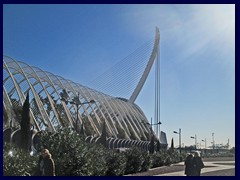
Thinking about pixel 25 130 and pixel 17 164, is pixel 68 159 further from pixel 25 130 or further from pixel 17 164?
pixel 25 130

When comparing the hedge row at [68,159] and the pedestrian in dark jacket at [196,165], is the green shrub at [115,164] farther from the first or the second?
the pedestrian in dark jacket at [196,165]

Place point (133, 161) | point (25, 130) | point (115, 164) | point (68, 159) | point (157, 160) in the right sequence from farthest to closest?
point (157, 160)
point (25, 130)
point (133, 161)
point (115, 164)
point (68, 159)

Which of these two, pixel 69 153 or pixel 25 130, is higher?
pixel 25 130

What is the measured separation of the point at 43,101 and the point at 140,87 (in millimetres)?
21997

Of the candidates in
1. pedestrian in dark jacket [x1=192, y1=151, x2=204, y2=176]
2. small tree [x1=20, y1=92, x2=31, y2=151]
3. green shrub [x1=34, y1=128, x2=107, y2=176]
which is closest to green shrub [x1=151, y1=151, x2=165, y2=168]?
small tree [x1=20, y1=92, x2=31, y2=151]

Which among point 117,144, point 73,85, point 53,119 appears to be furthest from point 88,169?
point 73,85

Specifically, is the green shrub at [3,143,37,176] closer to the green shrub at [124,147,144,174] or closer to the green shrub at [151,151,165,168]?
the green shrub at [124,147,144,174]

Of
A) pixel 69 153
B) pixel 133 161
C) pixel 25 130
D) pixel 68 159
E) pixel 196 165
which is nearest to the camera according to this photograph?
pixel 196 165

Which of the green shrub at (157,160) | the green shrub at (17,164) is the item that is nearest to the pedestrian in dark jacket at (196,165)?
the green shrub at (17,164)

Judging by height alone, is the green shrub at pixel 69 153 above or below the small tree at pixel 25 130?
below

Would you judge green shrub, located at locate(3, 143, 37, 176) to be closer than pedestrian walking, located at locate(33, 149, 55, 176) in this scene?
No

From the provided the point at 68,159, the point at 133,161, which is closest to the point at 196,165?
the point at 68,159
